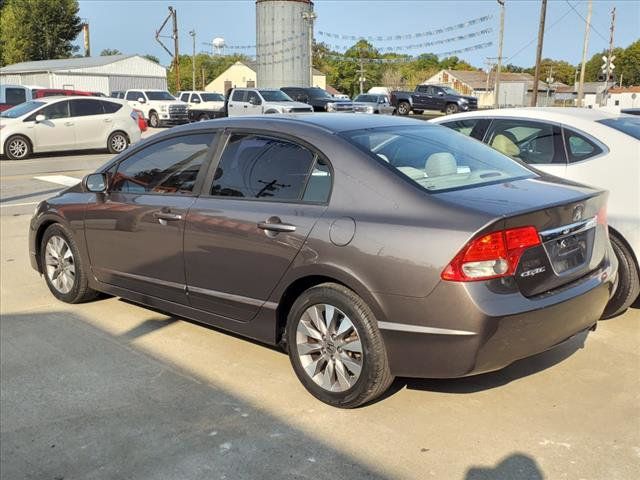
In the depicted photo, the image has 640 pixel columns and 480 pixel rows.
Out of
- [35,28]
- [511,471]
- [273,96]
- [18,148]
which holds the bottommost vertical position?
[511,471]

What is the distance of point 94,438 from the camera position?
Result: 10.8ft

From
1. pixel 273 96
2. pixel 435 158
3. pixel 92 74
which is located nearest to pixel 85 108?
pixel 273 96

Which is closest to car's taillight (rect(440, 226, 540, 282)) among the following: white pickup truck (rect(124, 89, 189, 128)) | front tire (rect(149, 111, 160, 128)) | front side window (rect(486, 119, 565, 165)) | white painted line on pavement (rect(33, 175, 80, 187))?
front side window (rect(486, 119, 565, 165))

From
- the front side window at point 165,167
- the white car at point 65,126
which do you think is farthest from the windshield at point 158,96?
the front side window at point 165,167

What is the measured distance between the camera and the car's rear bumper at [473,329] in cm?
305

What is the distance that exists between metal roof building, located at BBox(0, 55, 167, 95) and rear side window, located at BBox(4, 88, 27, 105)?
94.3ft

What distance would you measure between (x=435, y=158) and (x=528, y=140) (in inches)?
86.4

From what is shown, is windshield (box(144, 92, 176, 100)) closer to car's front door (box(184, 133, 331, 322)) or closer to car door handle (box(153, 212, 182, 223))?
car door handle (box(153, 212, 182, 223))

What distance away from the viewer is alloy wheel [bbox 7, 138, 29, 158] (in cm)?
1680

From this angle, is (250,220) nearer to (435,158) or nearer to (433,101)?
(435,158)

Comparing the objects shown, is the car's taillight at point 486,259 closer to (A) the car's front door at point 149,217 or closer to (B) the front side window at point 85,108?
(A) the car's front door at point 149,217

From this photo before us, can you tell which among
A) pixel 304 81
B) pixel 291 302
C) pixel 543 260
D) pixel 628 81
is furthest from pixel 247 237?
pixel 628 81

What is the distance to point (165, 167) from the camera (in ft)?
15.2

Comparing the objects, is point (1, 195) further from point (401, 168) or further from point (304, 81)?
point (304, 81)
